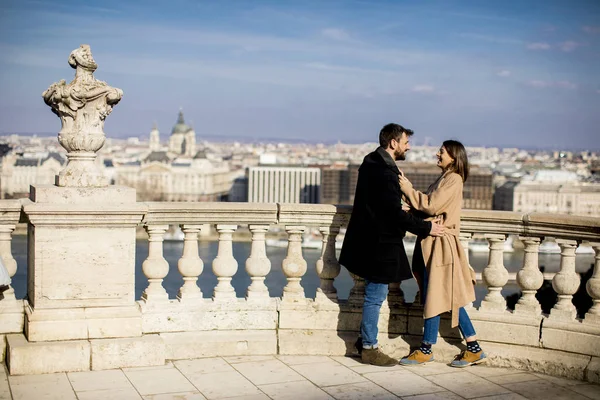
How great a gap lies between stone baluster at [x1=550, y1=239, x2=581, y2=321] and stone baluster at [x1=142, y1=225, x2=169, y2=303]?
212cm

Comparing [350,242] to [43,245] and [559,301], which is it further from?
[43,245]

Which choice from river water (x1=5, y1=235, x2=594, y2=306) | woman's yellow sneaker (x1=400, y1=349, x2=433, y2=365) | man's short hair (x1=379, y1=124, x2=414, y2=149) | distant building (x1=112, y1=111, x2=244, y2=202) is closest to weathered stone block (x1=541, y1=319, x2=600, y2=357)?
woman's yellow sneaker (x1=400, y1=349, x2=433, y2=365)

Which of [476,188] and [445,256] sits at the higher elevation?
[445,256]

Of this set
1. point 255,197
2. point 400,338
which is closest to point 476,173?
point 255,197

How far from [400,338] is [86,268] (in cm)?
178

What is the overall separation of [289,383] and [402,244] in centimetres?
93

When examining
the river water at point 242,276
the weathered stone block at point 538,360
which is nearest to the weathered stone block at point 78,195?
the weathered stone block at point 538,360

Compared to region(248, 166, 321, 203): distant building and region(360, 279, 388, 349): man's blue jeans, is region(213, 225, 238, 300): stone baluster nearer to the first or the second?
region(360, 279, 388, 349): man's blue jeans

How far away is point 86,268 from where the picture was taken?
16.1 feet

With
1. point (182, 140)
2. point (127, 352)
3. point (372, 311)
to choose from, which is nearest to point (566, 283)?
point (372, 311)

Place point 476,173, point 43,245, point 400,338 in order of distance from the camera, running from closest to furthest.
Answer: point 43,245 < point 400,338 < point 476,173

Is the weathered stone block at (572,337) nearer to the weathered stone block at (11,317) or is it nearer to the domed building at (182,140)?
the weathered stone block at (11,317)

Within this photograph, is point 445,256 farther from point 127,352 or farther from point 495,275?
point 127,352

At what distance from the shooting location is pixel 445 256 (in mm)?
4809
